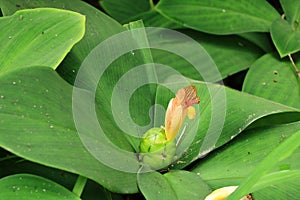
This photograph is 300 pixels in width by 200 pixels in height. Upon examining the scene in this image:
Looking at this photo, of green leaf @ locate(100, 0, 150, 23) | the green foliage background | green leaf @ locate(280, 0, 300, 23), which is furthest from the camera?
green leaf @ locate(100, 0, 150, 23)

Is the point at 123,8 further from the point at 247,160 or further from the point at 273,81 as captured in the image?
the point at 247,160

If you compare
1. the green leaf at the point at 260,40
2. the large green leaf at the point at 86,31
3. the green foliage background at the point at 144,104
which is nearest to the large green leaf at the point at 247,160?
the green foliage background at the point at 144,104

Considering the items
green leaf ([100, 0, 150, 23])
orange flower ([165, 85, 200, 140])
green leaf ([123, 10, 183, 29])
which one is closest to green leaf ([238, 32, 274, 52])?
→ green leaf ([123, 10, 183, 29])

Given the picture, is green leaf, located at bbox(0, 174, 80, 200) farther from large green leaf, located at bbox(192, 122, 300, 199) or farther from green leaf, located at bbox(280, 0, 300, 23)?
green leaf, located at bbox(280, 0, 300, 23)

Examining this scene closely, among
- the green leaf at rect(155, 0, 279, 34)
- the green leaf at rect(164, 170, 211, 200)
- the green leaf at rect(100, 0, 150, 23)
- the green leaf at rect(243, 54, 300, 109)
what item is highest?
the green leaf at rect(155, 0, 279, 34)

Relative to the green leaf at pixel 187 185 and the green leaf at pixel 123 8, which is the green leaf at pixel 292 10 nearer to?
the green leaf at pixel 123 8

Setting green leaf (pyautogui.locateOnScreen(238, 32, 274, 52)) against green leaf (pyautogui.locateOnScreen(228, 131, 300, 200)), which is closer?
green leaf (pyautogui.locateOnScreen(228, 131, 300, 200))

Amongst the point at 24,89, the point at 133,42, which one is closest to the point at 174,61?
the point at 133,42

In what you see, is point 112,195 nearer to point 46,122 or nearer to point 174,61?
point 46,122
